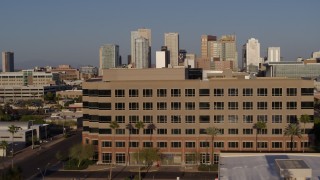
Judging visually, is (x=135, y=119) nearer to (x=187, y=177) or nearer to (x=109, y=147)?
(x=109, y=147)

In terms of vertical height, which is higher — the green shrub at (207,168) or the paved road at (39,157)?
the green shrub at (207,168)

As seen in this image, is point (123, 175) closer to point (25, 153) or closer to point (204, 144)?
point (204, 144)

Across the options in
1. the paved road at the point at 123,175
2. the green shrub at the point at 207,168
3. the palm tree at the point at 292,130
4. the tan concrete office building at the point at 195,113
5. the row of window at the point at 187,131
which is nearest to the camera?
the paved road at the point at 123,175

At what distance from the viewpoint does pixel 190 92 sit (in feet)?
282

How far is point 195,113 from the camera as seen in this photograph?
282 feet

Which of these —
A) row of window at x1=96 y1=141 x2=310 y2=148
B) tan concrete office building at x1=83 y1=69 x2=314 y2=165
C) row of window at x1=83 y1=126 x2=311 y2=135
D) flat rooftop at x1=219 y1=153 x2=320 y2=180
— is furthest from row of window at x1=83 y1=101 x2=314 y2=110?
flat rooftop at x1=219 y1=153 x2=320 y2=180

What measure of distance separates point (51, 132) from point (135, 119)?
55.6 metres

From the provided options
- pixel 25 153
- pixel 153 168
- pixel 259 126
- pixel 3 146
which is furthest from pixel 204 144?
pixel 3 146

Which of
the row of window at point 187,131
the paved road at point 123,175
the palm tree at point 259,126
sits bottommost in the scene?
the paved road at point 123,175

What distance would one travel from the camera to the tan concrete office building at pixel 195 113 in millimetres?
84938

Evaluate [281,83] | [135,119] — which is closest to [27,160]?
[135,119]

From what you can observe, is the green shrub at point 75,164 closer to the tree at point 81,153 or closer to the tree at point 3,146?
the tree at point 81,153

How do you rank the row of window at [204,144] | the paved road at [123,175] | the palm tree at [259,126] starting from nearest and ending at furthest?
the paved road at [123,175]
the palm tree at [259,126]
the row of window at [204,144]

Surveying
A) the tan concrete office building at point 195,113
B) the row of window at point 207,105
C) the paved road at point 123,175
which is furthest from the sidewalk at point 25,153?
the row of window at point 207,105
